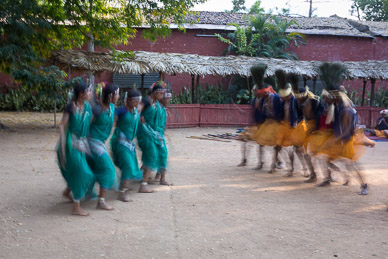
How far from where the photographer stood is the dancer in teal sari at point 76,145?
4770 millimetres

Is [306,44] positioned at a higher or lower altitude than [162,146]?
higher

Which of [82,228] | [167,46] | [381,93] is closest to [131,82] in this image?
[167,46]

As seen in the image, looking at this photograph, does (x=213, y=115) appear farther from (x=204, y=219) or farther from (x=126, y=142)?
(x=204, y=219)

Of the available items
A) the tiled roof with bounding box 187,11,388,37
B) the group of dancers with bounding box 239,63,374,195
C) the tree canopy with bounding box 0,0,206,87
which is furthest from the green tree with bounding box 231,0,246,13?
the group of dancers with bounding box 239,63,374,195

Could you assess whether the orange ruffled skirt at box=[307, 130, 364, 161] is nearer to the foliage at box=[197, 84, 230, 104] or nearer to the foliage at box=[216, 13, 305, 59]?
the foliage at box=[197, 84, 230, 104]

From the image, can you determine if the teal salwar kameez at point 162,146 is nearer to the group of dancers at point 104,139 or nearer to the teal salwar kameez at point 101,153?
the group of dancers at point 104,139

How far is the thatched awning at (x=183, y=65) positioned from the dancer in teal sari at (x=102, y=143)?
32.4 feet

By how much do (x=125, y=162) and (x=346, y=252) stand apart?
9.80 ft

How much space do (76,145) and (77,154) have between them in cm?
10

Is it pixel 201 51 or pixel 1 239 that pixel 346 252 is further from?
pixel 201 51

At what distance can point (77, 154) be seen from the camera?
15.9 feet

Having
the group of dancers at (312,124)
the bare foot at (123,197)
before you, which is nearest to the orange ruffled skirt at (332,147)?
the group of dancers at (312,124)

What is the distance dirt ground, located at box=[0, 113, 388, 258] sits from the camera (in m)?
4.01

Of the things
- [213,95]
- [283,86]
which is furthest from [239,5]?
[283,86]
